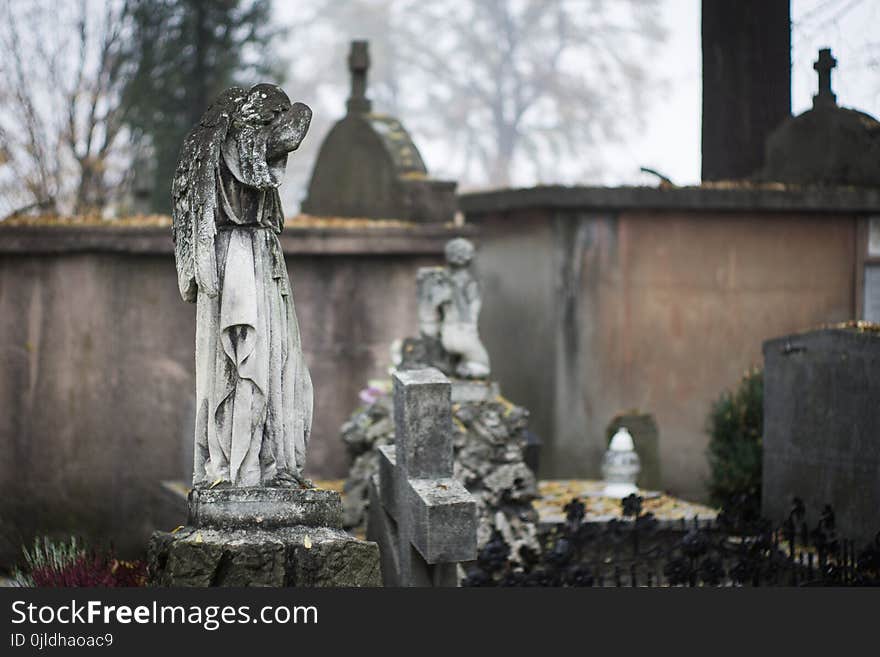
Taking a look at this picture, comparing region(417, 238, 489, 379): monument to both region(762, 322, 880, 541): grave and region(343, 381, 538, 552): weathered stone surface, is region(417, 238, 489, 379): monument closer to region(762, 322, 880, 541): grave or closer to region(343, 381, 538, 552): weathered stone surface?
region(343, 381, 538, 552): weathered stone surface

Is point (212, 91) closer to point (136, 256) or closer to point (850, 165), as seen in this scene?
point (136, 256)

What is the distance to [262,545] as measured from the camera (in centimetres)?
748

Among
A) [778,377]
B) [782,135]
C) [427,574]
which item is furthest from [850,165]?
[427,574]

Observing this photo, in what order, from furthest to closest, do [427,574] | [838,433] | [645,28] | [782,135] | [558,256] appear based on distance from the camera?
[645,28]
[782,135]
[558,256]
[838,433]
[427,574]

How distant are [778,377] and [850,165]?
4.90m

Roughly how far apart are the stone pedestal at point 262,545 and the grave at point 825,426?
4468mm

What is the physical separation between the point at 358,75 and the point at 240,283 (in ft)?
30.0

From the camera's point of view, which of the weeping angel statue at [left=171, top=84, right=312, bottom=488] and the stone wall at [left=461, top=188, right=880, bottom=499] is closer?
the weeping angel statue at [left=171, top=84, right=312, bottom=488]

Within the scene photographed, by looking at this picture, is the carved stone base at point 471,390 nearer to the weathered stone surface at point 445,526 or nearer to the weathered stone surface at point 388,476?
the weathered stone surface at point 388,476

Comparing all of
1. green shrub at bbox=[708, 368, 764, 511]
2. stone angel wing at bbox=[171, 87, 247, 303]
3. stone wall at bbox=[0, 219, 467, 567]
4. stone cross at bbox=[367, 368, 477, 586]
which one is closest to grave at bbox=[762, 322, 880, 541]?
green shrub at bbox=[708, 368, 764, 511]

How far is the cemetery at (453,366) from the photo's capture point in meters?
7.73

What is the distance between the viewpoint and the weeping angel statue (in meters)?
→ 7.66

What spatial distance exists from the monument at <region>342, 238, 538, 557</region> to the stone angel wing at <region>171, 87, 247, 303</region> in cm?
437

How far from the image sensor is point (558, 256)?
1555cm
